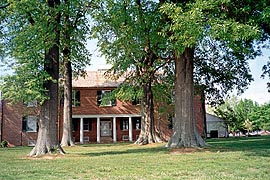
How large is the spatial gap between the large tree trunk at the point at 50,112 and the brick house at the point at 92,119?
2006 centimetres

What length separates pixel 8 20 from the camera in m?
17.3

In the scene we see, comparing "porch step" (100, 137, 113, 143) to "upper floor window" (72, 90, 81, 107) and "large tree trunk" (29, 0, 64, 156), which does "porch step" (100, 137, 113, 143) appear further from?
"large tree trunk" (29, 0, 64, 156)

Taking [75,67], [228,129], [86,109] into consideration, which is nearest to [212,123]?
[228,129]

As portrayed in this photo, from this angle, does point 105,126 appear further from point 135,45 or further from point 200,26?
point 200,26

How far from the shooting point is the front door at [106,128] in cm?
4062

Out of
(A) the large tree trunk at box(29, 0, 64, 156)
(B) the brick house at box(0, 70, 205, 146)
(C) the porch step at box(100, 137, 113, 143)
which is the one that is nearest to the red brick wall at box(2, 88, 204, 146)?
(B) the brick house at box(0, 70, 205, 146)

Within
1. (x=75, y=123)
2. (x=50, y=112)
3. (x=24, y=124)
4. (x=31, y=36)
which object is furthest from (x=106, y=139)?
(x=31, y=36)

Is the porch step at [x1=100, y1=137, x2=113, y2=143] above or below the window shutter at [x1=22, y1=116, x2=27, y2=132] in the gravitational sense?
below

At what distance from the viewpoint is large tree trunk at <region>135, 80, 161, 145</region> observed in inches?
1028

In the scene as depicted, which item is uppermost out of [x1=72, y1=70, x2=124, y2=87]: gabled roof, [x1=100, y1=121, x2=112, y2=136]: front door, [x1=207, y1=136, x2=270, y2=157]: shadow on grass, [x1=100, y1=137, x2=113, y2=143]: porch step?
[x1=72, y1=70, x2=124, y2=87]: gabled roof

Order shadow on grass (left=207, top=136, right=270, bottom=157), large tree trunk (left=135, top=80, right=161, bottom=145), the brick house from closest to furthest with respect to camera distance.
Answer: shadow on grass (left=207, top=136, right=270, bottom=157) < large tree trunk (left=135, top=80, right=161, bottom=145) < the brick house

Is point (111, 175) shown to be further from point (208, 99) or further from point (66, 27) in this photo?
point (208, 99)

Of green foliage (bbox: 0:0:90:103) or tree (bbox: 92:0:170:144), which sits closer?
green foliage (bbox: 0:0:90:103)

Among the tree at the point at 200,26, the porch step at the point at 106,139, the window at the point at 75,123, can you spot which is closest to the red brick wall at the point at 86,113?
the window at the point at 75,123
